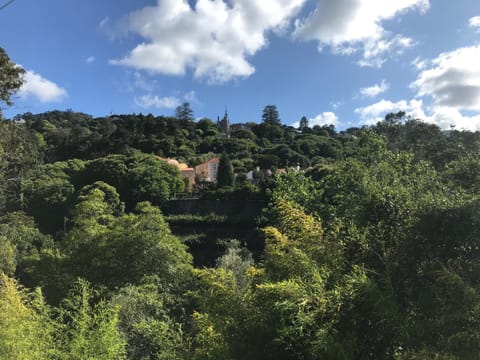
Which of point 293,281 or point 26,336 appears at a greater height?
point 293,281

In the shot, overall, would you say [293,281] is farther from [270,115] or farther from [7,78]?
[270,115]

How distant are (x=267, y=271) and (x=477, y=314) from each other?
220cm

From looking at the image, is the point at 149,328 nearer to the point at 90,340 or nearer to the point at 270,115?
the point at 90,340

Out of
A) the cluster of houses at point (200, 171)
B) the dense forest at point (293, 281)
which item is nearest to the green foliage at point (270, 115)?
the cluster of houses at point (200, 171)

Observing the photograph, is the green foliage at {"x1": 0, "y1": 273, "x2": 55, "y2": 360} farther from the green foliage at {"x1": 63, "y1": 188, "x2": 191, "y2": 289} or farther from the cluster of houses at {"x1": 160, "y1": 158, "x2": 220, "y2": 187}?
the cluster of houses at {"x1": 160, "y1": 158, "x2": 220, "y2": 187}

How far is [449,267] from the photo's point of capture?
3912mm

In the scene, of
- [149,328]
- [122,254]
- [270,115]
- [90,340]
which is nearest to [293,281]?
[90,340]

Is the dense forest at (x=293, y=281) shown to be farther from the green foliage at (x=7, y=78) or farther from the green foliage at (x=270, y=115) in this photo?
the green foliage at (x=270, y=115)

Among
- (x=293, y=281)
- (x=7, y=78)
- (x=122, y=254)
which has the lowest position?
(x=122, y=254)

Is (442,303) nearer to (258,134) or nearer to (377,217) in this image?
(377,217)

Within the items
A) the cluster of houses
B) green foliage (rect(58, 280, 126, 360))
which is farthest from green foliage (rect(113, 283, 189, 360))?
the cluster of houses

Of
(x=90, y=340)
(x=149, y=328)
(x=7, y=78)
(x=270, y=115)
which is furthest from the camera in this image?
(x=270, y=115)

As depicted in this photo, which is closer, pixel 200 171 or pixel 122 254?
pixel 122 254

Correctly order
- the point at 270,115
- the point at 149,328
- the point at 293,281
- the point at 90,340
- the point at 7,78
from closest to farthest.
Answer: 1. the point at 293,281
2. the point at 90,340
3. the point at 149,328
4. the point at 7,78
5. the point at 270,115
